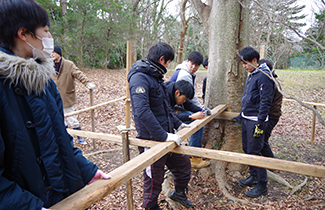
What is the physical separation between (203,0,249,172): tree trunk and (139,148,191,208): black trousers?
1132mm

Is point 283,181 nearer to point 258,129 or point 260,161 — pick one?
point 258,129

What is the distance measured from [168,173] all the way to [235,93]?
69.9 inches

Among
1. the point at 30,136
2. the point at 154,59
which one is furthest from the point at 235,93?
the point at 30,136

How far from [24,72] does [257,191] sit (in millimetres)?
3344

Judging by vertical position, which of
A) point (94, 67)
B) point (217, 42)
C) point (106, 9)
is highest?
point (106, 9)

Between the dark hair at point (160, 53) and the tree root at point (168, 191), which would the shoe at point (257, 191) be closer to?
the tree root at point (168, 191)

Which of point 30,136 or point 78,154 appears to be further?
point 78,154

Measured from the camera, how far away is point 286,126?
264 inches

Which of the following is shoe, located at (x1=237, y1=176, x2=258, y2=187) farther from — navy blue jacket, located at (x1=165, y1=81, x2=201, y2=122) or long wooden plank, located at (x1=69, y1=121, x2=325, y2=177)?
long wooden plank, located at (x1=69, y1=121, x2=325, y2=177)

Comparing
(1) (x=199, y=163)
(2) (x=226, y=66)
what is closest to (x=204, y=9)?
(2) (x=226, y=66)

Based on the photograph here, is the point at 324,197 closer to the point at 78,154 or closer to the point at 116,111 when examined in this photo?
the point at 78,154

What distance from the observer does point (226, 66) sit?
3721 mm

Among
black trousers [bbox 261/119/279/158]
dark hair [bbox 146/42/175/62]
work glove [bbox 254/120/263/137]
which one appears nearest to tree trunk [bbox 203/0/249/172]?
black trousers [bbox 261/119/279/158]

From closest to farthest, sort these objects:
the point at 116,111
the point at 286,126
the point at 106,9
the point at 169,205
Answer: the point at 169,205 → the point at 286,126 → the point at 116,111 → the point at 106,9
